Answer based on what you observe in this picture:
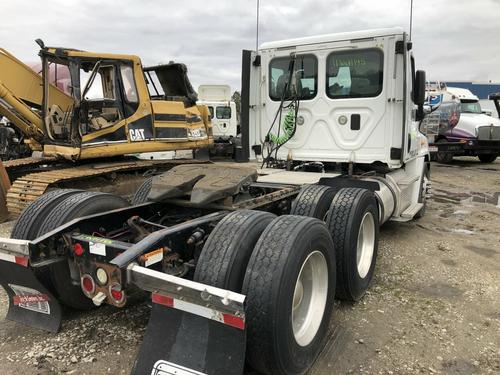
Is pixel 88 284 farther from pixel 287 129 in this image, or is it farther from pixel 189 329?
pixel 287 129

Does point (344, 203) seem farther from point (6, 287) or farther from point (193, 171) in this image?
point (6, 287)

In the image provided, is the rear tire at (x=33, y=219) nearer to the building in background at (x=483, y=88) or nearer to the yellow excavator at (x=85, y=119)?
the yellow excavator at (x=85, y=119)

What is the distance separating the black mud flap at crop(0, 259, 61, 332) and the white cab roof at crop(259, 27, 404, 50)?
178 inches

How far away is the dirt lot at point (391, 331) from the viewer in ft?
10.5

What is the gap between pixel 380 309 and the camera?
13.5ft

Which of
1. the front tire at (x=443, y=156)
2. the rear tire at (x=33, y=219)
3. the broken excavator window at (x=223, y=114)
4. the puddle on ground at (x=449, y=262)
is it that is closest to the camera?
the rear tire at (x=33, y=219)

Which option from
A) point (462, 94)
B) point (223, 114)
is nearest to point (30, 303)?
point (223, 114)

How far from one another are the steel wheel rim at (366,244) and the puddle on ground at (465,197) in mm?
5990

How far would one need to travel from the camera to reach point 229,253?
2814 mm

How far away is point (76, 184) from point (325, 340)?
555 cm

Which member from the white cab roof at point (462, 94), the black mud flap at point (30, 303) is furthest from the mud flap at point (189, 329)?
the white cab roof at point (462, 94)

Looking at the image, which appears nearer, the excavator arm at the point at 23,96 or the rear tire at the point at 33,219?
the rear tire at the point at 33,219

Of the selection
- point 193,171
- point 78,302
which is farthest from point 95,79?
point 78,302

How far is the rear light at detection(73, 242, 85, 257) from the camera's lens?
303 centimetres
